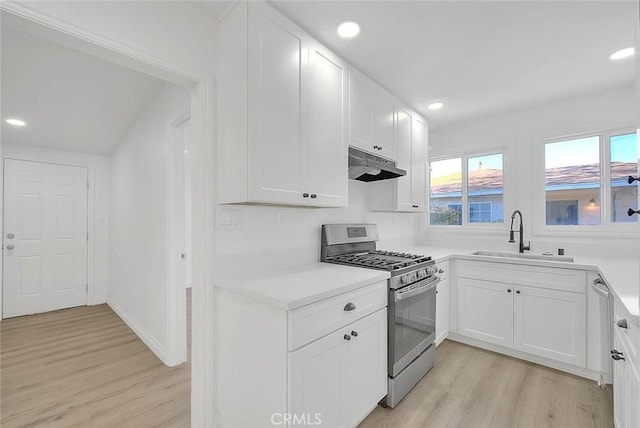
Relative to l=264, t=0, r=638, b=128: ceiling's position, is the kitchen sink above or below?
below

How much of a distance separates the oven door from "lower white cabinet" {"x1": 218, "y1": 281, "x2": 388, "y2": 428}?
0.09 meters

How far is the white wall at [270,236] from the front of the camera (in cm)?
178

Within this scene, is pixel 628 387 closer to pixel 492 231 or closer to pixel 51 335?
pixel 492 231

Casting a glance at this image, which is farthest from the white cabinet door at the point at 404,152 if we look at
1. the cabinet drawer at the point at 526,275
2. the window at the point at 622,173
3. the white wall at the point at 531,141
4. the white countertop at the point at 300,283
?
the window at the point at 622,173

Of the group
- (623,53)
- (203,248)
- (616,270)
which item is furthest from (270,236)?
(623,53)

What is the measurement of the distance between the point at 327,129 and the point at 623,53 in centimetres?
218

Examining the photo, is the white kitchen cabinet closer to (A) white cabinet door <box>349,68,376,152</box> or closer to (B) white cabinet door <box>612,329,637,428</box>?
(A) white cabinet door <box>349,68,376,152</box>

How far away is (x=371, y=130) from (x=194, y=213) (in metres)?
1.54

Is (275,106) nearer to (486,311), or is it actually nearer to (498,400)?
(498,400)

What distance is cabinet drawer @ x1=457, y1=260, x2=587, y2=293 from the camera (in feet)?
7.53

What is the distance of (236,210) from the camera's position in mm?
1829

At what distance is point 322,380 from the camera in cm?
143

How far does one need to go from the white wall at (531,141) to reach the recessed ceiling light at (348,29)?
7.43ft

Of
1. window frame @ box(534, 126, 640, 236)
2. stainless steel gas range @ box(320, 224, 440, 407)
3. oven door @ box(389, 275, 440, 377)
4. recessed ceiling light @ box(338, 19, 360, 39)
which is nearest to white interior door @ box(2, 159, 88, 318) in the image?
stainless steel gas range @ box(320, 224, 440, 407)
